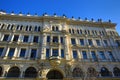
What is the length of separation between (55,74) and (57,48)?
617 centimetres

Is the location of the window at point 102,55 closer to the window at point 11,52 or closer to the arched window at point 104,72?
the arched window at point 104,72

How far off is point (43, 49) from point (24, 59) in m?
4.78

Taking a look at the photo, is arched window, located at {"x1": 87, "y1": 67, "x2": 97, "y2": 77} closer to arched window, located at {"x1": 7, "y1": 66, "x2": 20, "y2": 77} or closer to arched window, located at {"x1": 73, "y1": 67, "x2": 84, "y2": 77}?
arched window, located at {"x1": 73, "y1": 67, "x2": 84, "y2": 77}

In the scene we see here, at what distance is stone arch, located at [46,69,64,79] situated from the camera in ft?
94.1

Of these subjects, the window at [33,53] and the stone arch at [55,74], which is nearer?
the stone arch at [55,74]

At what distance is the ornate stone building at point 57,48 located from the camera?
28625mm

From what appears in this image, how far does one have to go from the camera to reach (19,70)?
28.3 m

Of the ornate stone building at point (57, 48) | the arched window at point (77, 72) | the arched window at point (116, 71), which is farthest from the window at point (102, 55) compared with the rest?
the arched window at point (77, 72)

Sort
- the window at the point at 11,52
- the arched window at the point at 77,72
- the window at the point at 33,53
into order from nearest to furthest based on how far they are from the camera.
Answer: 1. the arched window at the point at 77,72
2. the window at the point at 11,52
3. the window at the point at 33,53

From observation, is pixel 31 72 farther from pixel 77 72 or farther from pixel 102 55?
pixel 102 55

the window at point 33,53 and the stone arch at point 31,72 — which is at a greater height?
the window at point 33,53

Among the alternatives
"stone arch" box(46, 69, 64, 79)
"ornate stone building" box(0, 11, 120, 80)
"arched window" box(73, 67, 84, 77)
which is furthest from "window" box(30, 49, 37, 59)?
"arched window" box(73, 67, 84, 77)

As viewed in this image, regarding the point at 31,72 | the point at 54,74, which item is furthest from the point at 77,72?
the point at 31,72

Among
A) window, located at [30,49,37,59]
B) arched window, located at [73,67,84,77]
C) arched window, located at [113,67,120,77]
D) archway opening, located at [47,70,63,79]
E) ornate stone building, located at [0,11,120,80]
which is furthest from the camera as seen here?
arched window, located at [113,67,120,77]
